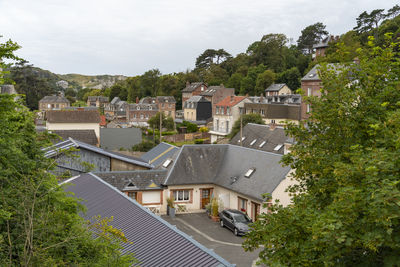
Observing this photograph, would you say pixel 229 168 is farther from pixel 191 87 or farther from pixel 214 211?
pixel 191 87

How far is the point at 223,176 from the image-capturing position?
27.8 metres

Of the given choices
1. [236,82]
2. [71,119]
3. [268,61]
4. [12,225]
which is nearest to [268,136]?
[71,119]

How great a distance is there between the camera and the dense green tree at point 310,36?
362 feet

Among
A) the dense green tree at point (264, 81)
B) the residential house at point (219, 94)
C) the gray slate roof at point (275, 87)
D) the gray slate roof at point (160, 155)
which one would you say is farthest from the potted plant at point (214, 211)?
the dense green tree at point (264, 81)

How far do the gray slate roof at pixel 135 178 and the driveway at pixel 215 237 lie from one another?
9.02 ft

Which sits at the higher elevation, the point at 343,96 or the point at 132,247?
the point at 343,96

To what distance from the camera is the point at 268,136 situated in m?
38.7

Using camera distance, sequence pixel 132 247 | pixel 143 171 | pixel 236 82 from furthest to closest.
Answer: pixel 236 82 < pixel 143 171 < pixel 132 247

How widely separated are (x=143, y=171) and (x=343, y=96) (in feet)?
66.2

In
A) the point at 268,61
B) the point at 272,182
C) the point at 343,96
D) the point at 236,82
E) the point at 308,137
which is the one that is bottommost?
the point at 272,182

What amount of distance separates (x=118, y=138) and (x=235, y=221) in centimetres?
2872

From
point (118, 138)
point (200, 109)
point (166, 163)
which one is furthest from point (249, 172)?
point (200, 109)

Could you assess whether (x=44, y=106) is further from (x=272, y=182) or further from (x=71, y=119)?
(x=272, y=182)

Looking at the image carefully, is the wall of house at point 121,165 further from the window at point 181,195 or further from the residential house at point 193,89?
the residential house at point 193,89
